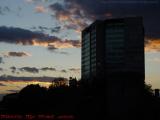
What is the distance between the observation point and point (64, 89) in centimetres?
17488

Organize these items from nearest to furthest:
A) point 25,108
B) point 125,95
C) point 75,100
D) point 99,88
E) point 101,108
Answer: point 125,95
point 101,108
point 75,100
point 25,108
point 99,88

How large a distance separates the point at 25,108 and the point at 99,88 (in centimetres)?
2797

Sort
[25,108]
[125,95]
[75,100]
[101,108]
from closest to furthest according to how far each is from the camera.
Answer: [125,95] < [101,108] < [75,100] < [25,108]

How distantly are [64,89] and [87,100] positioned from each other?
2593 cm

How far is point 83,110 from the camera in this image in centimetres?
13862

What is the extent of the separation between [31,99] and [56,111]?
3036 cm

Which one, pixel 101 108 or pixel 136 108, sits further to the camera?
pixel 101 108

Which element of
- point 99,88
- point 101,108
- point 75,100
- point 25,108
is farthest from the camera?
point 99,88

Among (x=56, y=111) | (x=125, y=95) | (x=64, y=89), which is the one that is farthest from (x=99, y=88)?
(x=125, y=95)

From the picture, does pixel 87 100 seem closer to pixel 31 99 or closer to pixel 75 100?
pixel 75 100

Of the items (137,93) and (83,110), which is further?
(83,110)

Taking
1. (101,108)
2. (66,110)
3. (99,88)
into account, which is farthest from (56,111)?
(99,88)

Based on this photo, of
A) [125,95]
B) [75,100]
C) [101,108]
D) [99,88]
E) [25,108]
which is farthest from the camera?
[99,88]

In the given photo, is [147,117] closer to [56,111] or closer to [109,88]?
[109,88]
